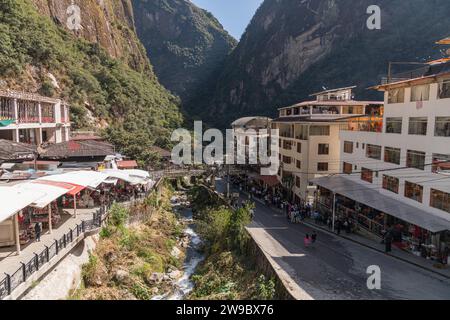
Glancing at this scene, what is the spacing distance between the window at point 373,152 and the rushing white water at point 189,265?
1630 centimetres

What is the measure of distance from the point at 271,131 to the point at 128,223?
27.0 metres

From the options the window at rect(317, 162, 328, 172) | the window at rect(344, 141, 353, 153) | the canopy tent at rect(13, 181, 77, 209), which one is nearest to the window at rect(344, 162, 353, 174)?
the window at rect(344, 141, 353, 153)

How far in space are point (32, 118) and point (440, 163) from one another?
120ft

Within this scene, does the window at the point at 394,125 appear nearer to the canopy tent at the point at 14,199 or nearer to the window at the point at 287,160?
the window at the point at 287,160

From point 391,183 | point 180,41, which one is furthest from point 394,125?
point 180,41

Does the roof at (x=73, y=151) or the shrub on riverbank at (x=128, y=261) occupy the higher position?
the roof at (x=73, y=151)

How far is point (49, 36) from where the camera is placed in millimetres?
52719

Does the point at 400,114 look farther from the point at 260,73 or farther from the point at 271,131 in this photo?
the point at 260,73

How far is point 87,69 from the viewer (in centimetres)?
6203

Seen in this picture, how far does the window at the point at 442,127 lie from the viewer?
18.0 m

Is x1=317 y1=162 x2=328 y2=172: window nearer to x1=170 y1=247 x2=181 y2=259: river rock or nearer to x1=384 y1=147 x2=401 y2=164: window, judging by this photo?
x1=384 y1=147 x2=401 y2=164: window

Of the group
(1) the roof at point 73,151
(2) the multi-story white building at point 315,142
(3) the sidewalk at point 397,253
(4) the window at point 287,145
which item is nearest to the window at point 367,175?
(3) the sidewalk at point 397,253

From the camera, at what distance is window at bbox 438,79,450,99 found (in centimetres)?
1806
